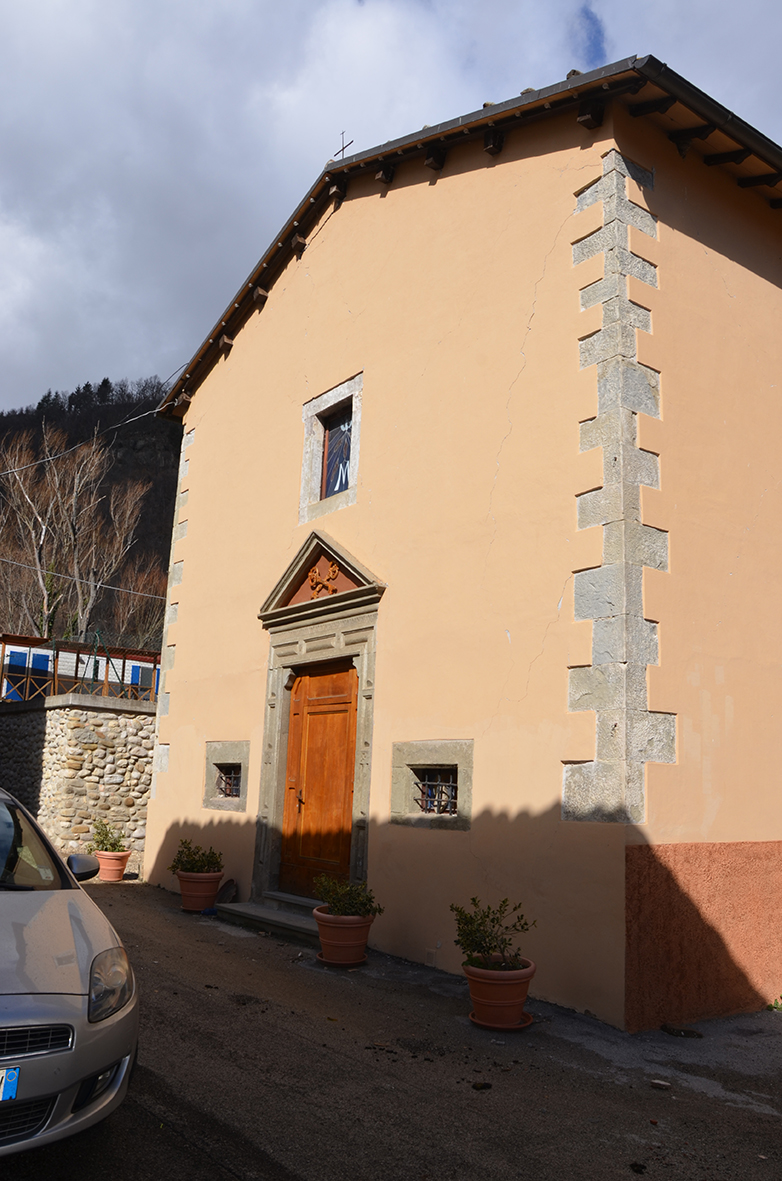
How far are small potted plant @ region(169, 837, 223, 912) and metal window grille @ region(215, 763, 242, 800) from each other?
2.76 feet

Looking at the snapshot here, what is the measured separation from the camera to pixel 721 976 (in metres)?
5.29

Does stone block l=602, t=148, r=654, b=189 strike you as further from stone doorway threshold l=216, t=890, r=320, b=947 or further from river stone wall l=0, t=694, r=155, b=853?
river stone wall l=0, t=694, r=155, b=853

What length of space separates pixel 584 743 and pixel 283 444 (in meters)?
5.08

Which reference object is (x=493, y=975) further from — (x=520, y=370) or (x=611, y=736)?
(x=520, y=370)

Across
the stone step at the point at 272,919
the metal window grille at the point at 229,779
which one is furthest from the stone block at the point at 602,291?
the metal window grille at the point at 229,779

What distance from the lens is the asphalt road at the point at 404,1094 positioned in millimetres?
→ 3033

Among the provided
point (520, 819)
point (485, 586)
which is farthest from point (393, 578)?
point (520, 819)

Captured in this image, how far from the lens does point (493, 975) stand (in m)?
4.68

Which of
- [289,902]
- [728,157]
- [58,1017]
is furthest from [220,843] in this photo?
[728,157]

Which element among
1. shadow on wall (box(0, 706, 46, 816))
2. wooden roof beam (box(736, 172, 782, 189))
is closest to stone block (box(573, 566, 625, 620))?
wooden roof beam (box(736, 172, 782, 189))

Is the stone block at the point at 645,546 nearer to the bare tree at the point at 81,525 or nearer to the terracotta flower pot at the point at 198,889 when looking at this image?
the terracotta flower pot at the point at 198,889

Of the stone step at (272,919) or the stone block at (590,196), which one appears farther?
the stone step at (272,919)

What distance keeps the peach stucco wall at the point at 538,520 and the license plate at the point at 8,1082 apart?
3.38 meters

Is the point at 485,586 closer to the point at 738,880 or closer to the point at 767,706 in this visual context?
the point at 767,706
